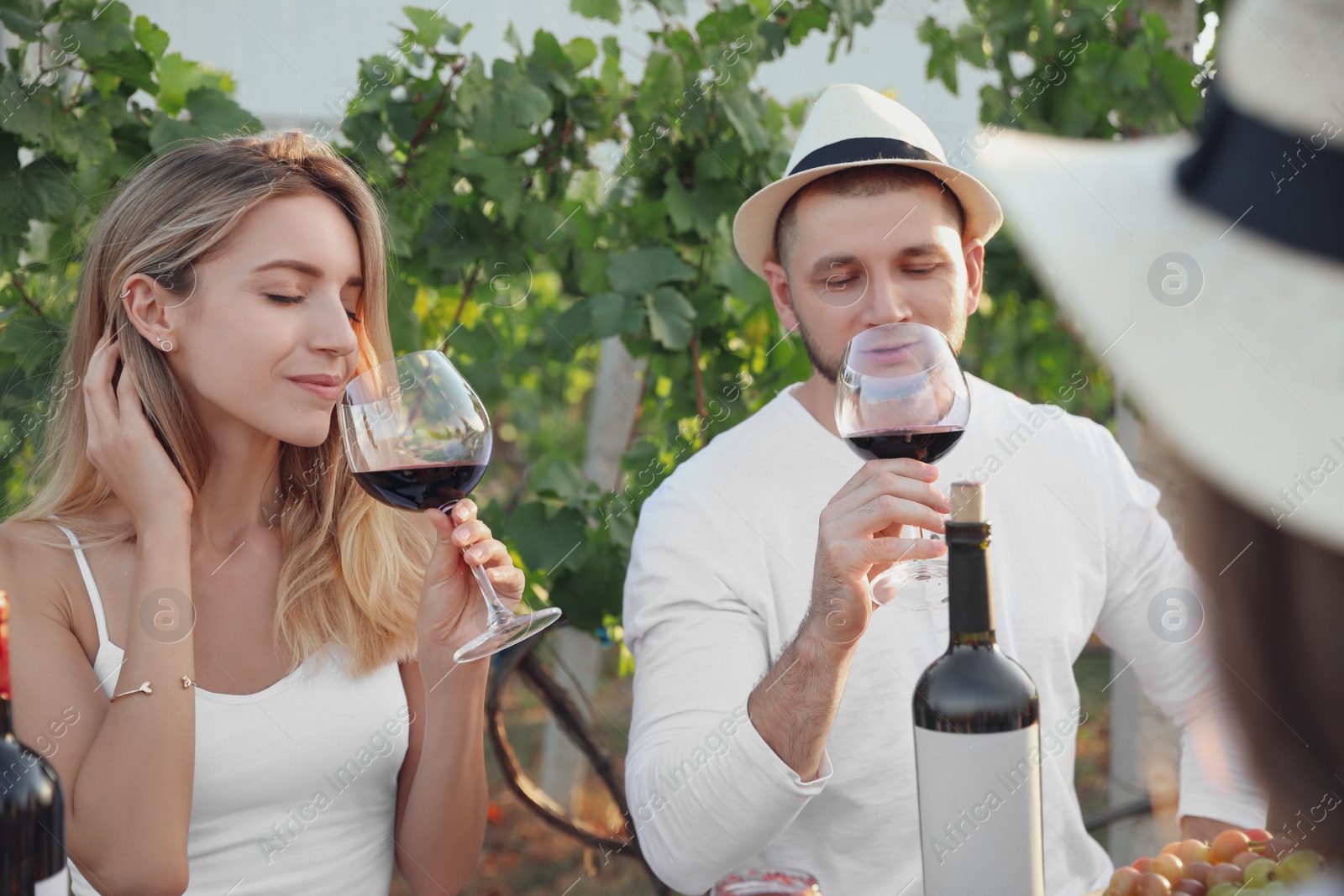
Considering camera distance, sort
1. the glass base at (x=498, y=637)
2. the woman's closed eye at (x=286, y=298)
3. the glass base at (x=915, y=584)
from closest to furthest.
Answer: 1. the glass base at (x=915, y=584)
2. the glass base at (x=498, y=637)
3. the woman's closed eye at (x=286, y=298)

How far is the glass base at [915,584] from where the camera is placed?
1.57 meters

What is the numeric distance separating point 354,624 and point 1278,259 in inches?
77.8

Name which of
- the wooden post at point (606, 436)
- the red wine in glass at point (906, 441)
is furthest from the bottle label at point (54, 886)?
the wooden post at point (606, 436)

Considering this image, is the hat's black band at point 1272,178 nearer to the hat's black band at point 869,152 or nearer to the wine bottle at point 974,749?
the wine bottle at point 974,749

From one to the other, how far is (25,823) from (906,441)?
1182mm

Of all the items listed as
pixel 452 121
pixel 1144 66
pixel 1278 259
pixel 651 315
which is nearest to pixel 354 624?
pixel 651 315

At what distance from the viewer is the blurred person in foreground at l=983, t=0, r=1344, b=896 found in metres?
0.52

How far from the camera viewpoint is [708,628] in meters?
2.14

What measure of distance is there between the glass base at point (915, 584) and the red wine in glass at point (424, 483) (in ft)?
2.23

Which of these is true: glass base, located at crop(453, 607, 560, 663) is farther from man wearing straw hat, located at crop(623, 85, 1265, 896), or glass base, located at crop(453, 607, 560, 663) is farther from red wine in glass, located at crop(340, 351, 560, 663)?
man wearing straw hat, located at crop(623, 85, 1265, 896)

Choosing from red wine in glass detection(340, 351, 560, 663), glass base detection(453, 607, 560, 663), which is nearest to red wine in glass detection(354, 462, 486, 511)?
red wine in glass detection(340, 351, 560, 663)

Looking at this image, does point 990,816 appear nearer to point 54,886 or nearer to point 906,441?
point 906,441

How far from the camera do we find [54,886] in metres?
1.06

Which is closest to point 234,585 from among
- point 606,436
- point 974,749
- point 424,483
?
point 424,483
